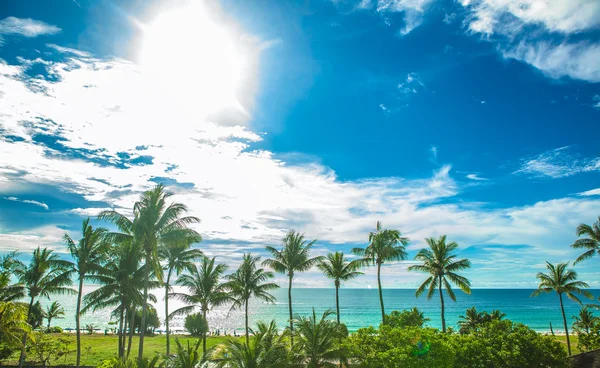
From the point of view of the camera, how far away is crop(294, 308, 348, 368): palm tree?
62.9 feet

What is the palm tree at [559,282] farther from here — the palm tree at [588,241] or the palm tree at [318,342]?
the palm tree at [318,342]

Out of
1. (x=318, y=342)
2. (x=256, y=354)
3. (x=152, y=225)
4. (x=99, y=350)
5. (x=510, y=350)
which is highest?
(x=152, y=225)

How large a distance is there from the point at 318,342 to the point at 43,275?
24487 mm

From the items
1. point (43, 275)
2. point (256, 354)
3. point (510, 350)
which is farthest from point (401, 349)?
point (43, 275)

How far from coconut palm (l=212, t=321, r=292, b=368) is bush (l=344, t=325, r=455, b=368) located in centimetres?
382

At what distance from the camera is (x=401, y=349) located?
1725cm

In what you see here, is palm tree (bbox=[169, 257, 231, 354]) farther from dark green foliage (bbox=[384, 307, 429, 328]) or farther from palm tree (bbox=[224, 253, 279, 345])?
dark green foliage (bbox=[384, 307, 429, 328])

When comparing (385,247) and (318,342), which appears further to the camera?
(385,247)

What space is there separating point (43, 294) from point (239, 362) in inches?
772

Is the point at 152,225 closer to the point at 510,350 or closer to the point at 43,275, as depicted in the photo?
the point at 43,275

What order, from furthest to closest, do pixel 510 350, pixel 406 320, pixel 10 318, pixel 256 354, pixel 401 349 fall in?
pixel 406 320
pixel 510 350
pixel 10 318
pixel 256 354
pixel 401 349

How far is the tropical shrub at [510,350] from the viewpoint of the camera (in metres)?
17.8

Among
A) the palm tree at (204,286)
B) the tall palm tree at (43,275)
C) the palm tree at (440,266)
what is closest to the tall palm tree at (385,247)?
the palm tree at (440,266)

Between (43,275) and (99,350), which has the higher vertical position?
(43,275)
